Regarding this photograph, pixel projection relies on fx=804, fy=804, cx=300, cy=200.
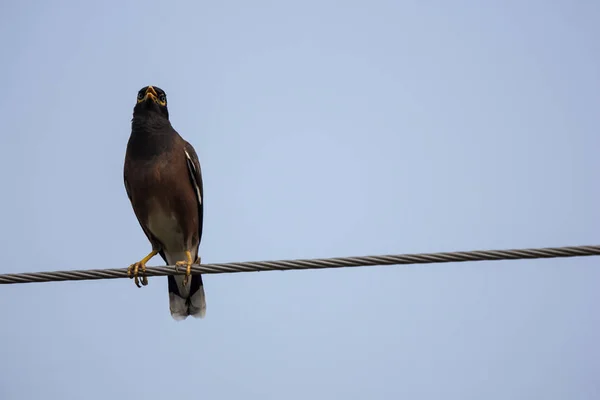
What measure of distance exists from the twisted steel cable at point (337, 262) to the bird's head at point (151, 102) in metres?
2.68

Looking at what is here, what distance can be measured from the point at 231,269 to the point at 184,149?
256 cm

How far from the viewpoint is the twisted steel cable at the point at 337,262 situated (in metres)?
4.09

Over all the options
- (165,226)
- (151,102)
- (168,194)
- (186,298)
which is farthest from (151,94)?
(186,298)

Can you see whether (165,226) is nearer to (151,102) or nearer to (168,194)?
(168,194)

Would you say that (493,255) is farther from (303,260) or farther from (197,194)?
(197,194)

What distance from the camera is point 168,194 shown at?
21.5 feet

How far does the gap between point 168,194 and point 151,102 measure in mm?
1038

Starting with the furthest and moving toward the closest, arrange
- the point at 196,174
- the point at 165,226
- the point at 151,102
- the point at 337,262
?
the point at 151,102
the point at 196,174
the point at 165,226
the point at 337,262

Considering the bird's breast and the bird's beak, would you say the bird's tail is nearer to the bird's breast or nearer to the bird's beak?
the bird's breast

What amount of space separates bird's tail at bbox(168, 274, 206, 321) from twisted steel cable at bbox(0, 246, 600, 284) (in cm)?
204

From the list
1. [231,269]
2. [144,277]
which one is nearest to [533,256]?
[231,269]

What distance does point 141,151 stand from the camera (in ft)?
22.1

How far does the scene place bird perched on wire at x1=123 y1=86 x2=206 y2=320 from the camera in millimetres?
6570

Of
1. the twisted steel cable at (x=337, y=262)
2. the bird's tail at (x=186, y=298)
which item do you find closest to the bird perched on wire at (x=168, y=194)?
the bird's tail at (x=186, y=298)
